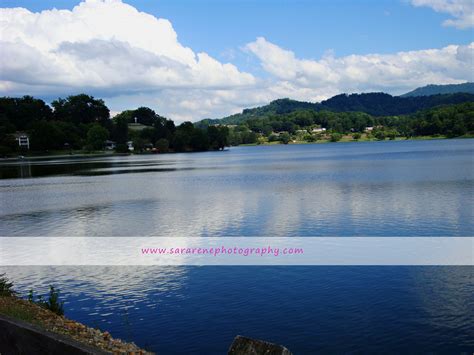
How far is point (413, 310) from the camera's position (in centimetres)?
1472

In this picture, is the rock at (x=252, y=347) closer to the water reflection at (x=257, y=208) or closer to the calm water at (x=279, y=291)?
the calm water at (x=279, y=291)

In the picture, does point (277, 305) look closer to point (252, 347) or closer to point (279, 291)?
point (279, 291)

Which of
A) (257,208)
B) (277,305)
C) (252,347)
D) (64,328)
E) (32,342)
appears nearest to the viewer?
(252,347)

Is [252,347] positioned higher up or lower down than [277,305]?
higher up

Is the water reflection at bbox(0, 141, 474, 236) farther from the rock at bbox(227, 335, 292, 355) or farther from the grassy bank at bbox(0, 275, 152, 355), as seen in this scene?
the rock at bbox(227, 335, 292, 355)

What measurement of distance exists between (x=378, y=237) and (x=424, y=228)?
364cm

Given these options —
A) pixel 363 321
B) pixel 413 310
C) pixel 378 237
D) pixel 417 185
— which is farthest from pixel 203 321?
pixel 417 185

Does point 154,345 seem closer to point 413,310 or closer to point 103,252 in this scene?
point 413,310

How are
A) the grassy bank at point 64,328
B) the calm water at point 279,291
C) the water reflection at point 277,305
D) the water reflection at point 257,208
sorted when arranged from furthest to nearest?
the water reflection at point 257,208 < the calm water at point 279,291 < the water reflection at point 277,305 < the grassy bank at point 64,328

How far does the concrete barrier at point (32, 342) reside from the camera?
537cm

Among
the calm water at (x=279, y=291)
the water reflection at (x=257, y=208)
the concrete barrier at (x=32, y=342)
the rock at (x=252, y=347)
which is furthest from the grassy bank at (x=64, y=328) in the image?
the water reflection at (x=257, y=208)

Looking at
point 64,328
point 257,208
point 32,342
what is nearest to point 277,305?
point 64,328

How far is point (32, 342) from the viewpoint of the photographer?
5.92 metres

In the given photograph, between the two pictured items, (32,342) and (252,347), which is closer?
(252,347)
